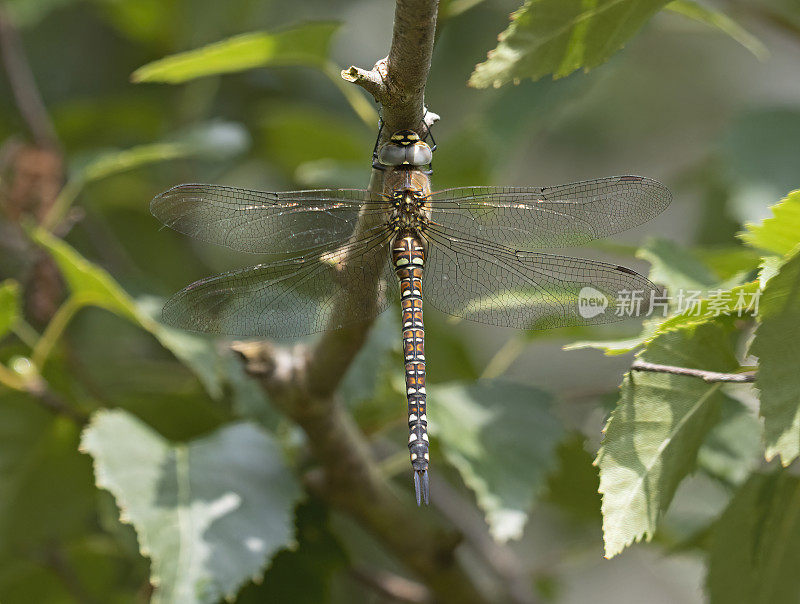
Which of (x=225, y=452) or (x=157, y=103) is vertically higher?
(x=157, y=103)

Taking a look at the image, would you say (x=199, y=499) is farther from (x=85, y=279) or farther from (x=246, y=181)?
(x=246, y=181)

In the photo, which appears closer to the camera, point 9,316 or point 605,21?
point 605,21

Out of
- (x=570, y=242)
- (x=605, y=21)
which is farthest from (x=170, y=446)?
(x=605, y=21)

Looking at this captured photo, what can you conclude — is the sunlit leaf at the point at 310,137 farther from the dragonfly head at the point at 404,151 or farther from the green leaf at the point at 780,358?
the green leaf at the point at 780,358

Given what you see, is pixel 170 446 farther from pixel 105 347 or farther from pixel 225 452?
pixel 105 347

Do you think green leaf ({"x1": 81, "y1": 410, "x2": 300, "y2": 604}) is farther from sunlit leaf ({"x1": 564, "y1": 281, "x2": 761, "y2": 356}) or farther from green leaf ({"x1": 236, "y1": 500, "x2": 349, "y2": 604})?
sunlit leaf ({"x1": 564, "y1": 281, "x2": 761, "y2": 356})

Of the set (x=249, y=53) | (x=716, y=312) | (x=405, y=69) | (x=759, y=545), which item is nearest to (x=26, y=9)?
(x=249, y=53)
